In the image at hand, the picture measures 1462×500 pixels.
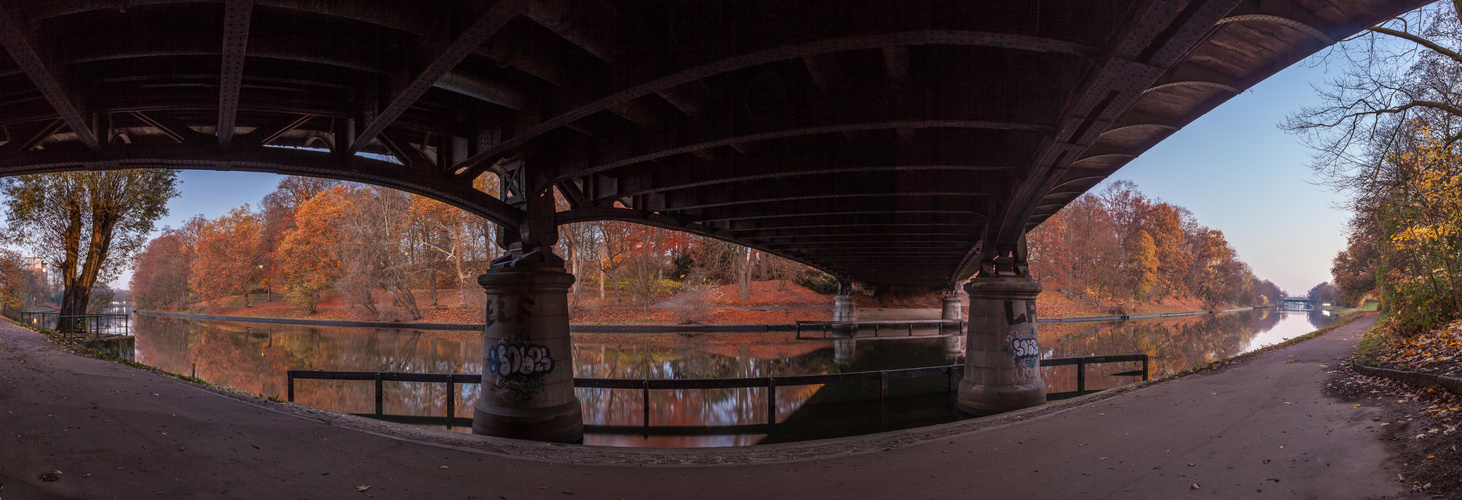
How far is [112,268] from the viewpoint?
26.3 m

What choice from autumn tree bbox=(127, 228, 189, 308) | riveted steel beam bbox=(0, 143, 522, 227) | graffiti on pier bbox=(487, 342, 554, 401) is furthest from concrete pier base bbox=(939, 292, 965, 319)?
autumn tree bbox=(127, 228, 189, 308)

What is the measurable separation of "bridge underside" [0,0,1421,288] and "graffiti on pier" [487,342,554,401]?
2317 mm

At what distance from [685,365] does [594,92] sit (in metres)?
19.2

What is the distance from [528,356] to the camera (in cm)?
1042

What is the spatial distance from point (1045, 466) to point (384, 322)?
42658 millimetres

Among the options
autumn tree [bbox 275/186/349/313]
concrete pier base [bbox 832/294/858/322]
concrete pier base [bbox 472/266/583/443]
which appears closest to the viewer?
concrete pier base [bbox 472/266/583/443]

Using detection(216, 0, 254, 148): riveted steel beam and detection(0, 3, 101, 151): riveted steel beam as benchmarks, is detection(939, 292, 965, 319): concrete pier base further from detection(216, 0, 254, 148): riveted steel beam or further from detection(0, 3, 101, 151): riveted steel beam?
detection(0, 3, 101, 151): riveted steel beam

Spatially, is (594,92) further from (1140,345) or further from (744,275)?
(744,275)

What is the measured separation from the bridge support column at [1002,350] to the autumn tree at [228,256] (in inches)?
2628

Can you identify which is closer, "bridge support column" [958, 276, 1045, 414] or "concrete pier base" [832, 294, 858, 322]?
"bridge support column" [958, 276, 1045, 414]

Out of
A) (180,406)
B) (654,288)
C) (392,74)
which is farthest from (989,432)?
(654,288)

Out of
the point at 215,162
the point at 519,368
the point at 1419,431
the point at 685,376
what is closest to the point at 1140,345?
the point at 685,376

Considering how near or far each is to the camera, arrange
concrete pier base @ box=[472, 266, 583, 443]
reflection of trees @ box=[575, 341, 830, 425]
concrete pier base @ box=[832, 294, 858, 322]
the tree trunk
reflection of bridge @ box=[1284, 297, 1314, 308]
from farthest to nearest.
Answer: reflection of bridge @ box=[1284, 297, 1314, 308] < the tree trunk < concrete pier base @ box=[832, 294, 858, 322] < reflection of trees @ box=[575, 341, 830, 425] < concrete pier base @ box=[472, 266, 583, 443]

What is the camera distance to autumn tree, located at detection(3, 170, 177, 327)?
73.5ft
